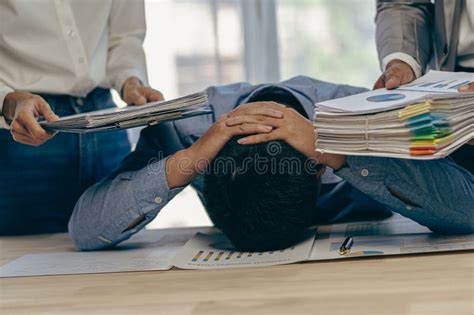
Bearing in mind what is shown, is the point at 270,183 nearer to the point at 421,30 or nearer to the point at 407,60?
the point at 407,60

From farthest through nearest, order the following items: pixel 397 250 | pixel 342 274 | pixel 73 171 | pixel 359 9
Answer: pixel 359 9 < pixel 73 171 < pixel 397 250 < pixel 342 274

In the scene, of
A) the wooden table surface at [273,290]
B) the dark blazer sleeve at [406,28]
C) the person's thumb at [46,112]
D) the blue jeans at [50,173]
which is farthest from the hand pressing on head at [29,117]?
the dark blazer sleeve at [406,28]

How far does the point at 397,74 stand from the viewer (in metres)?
1.56

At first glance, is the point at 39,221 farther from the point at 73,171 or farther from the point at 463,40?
the point at 463,40

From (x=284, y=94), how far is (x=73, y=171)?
0.57 metres

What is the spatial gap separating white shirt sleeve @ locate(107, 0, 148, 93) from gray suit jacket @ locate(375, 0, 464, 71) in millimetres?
591

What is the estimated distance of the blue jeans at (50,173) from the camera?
175cm

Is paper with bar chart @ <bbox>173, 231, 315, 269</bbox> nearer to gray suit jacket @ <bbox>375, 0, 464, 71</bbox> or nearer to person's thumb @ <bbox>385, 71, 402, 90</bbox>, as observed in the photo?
person's thumb @ <bbox>385, 71, 402, 90</bbox>

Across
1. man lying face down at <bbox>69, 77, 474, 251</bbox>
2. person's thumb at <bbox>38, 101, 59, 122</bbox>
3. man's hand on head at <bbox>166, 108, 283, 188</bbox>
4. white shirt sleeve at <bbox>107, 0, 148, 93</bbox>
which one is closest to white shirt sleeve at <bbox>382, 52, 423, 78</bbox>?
man lying face down at <bbox>69, 77, 474, 251</bbox>

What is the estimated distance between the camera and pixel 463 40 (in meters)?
1.67

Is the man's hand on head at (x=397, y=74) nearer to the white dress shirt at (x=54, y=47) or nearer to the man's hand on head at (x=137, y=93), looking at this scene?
the man's hand on head at (x=137, y=93)

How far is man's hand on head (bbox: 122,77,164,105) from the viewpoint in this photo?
1685 mm

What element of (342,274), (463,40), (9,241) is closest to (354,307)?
(342,274)

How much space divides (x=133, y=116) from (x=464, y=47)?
2.57 ft
